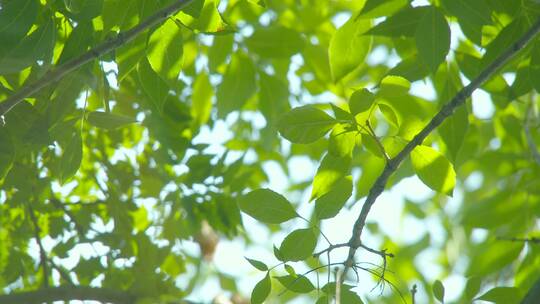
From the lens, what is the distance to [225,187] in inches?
72.6

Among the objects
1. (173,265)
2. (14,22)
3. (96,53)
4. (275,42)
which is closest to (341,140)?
(96,53)

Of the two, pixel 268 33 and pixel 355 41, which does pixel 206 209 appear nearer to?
pixel 268 33

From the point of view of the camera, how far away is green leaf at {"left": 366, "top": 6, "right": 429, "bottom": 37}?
4.37 ft

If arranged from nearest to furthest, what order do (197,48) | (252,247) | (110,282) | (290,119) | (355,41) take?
(290,119)
(355,41)
(110,282)
(197,48)
(252,247)

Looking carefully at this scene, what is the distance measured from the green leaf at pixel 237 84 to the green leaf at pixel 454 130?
0.55m

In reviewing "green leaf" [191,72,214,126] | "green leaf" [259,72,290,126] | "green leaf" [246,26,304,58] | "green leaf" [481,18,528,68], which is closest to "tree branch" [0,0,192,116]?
"green leaf" [481,18,528,68]

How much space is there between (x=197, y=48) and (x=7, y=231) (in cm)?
74

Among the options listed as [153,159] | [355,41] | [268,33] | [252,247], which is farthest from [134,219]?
[252,247]

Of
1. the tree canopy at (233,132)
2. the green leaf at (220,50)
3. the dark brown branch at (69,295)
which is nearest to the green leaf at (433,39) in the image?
the tree canopy at (233,132)

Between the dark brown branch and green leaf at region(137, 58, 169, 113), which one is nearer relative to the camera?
green leaf at region(137, 58, 169, 113)

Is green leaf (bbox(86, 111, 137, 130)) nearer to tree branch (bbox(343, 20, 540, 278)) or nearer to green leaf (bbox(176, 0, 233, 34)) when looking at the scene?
green leaf (bbox(176, 0, 233, 34))

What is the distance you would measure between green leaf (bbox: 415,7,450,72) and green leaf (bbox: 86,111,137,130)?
1.61 ft

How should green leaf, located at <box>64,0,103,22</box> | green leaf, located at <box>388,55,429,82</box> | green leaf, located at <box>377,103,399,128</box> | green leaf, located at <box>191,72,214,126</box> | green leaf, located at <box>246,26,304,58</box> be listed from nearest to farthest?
1. green leaf, located at <box>64,0,103,22</box>
2. green leaf, located at <box>377,103,399,128</box>
3. green leaf, located at <box>388,55,429,82</box>
4. green leaf, located at <box>246,26,304,58</box>
5. green leaf, located at <box>191,72,214,126</box>

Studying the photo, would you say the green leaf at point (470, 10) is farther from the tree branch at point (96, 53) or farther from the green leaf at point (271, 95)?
the green leaf at point (271, 95)
